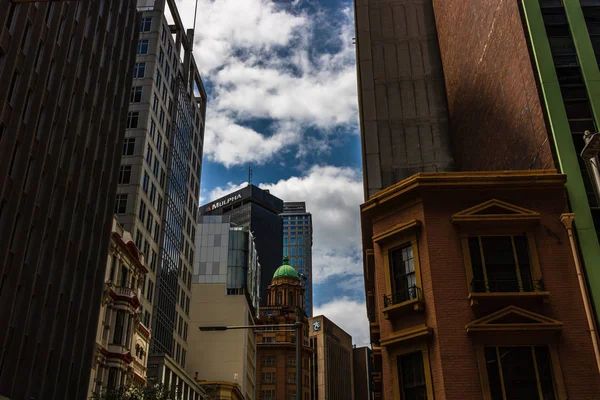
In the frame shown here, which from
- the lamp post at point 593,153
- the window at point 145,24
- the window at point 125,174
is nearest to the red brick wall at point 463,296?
the lamp post at point 593,153

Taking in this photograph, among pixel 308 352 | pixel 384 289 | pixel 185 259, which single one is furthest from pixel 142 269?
pixel 308 352

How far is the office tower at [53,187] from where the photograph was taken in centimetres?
3562

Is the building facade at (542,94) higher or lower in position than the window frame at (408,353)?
higher

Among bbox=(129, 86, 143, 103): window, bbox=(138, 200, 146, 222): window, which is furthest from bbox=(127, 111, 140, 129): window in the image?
bbox=(138, 200, 146, 222): window

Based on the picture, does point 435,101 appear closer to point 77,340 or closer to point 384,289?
point 384,289

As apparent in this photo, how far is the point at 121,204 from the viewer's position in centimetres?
6275

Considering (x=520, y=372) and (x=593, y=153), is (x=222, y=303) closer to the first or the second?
(x=520, y=372)

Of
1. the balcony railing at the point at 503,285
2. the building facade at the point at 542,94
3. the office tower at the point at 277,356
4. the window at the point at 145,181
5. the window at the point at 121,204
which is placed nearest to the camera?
the balcony railing at the point at 503,285

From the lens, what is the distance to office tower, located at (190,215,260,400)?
110 metres

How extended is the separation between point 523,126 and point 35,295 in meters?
30.4

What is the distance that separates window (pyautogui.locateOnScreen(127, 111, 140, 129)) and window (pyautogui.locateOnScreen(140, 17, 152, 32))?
42.2 feet

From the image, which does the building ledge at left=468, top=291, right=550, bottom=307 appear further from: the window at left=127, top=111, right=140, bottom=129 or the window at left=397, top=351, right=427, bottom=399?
the window at left=127, top=111, right=140, bottom=129

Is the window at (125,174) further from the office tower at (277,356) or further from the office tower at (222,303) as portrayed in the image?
the office tower at (277,356)

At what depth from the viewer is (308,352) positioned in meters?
168
